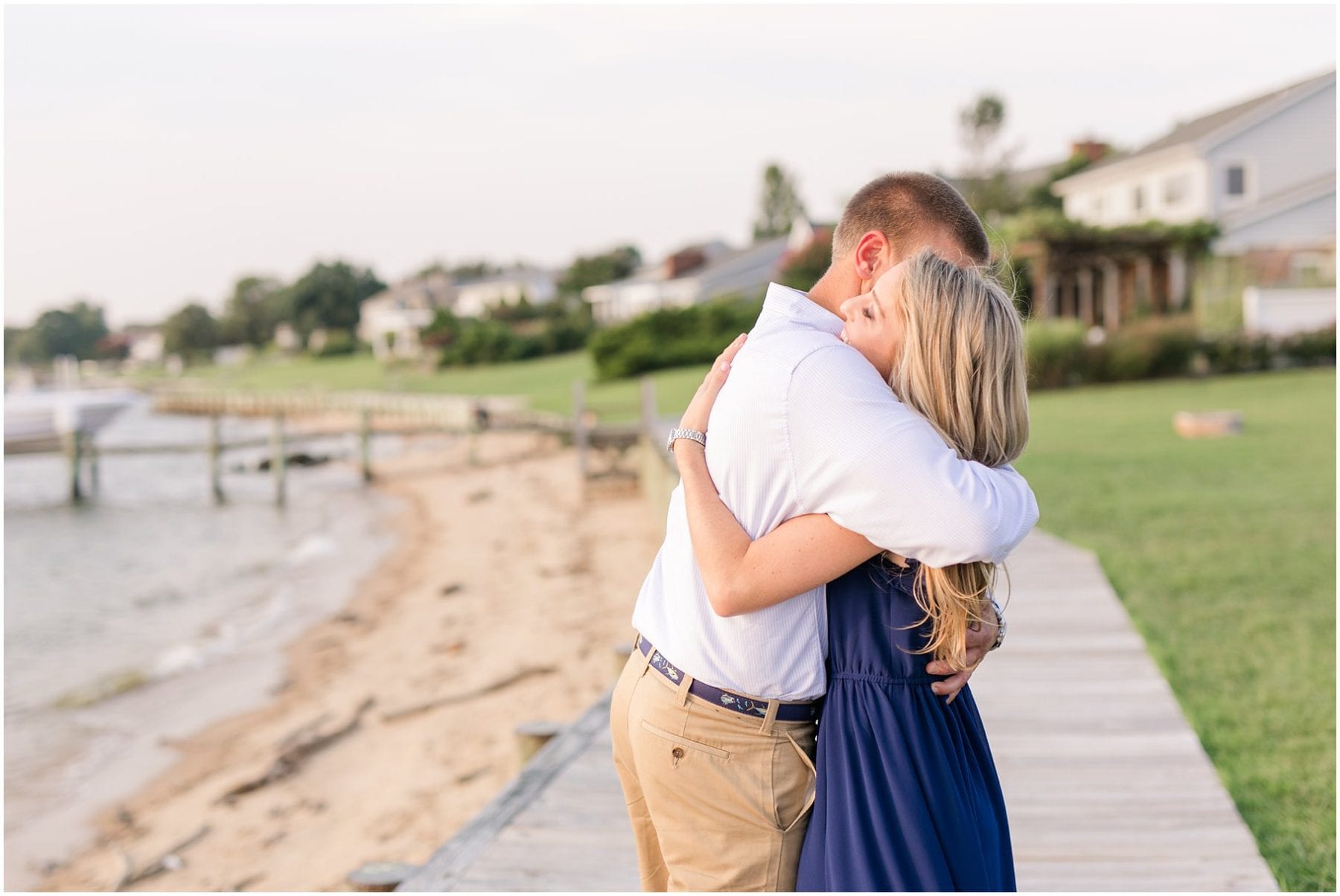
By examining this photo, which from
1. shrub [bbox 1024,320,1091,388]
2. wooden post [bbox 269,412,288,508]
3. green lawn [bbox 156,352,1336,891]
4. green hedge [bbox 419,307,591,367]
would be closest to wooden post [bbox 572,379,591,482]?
wooden post [bbox 269,412,288,508]

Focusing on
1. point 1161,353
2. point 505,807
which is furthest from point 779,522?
point 1161,353

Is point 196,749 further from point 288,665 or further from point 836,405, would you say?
point 836,405

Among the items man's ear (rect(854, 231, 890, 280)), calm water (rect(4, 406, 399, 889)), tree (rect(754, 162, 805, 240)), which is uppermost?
tree (rect(754, 162, 805, 240))

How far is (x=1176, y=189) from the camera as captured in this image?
111 ft

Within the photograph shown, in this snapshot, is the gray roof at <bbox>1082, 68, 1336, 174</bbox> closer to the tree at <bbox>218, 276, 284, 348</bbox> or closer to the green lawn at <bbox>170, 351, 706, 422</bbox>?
the green lawn at <bbox>170, 351, 706, 422</bbox>

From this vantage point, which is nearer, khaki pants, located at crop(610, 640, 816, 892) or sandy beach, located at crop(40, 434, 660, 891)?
khaki pants, located at crop(610, 640, 816, 892)

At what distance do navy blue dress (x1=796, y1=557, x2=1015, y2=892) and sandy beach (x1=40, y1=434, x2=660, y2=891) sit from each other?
14.7 feet

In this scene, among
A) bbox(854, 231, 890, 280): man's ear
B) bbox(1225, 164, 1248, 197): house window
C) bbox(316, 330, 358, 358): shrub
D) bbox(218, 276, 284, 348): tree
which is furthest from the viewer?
bbox(218, 276, 284, 348): tree

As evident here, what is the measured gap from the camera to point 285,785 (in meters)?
7.43

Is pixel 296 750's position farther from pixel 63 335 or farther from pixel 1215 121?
pixel 63 335

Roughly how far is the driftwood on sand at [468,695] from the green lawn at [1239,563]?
4.55m

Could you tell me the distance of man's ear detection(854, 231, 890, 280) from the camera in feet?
6.37

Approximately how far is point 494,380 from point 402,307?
158ft

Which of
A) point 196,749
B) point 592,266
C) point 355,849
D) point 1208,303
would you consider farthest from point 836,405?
point 592,266
